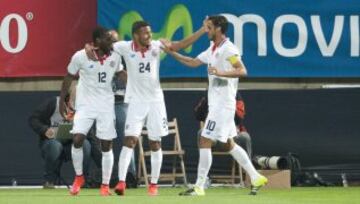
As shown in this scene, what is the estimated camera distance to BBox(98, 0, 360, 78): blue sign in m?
17.8

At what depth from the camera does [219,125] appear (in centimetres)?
1348

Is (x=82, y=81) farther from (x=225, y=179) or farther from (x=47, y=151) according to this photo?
(x=225, y=179)

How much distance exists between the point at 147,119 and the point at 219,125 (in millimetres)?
986

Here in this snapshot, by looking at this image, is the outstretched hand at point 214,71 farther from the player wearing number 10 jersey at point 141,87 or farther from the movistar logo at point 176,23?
the movistar logo at point 176,23

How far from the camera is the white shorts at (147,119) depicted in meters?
13.8

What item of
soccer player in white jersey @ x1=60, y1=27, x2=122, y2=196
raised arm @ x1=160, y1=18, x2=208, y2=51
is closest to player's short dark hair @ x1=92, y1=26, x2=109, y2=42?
soccer player in white jersey @ x1=60, y1=27, x2=122, y2=196

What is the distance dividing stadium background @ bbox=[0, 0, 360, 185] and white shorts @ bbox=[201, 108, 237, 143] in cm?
431

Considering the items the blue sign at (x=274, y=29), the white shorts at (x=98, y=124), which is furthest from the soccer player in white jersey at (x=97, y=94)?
the blue sign at (x=274, y=29)

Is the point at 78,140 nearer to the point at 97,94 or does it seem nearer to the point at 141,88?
the point at 97,94

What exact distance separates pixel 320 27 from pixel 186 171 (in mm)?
3068

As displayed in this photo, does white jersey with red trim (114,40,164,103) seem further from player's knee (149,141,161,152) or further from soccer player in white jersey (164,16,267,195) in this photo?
player's knee (149,141,161,152)

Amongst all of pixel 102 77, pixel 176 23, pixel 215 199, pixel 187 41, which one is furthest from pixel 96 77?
pixel 176 23

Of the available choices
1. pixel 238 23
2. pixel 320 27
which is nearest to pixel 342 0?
pixel 320 27

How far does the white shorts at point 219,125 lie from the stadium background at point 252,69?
4.31m
